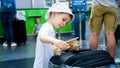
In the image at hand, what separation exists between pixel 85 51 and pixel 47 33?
22cm

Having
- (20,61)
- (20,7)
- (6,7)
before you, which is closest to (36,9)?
(20,7)

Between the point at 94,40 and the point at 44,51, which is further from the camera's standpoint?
the point at 94,40

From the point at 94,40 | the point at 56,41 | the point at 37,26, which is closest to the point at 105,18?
the point at 94,40

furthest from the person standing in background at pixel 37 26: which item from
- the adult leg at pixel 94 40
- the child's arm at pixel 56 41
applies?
the child's arm at pixel 56 41

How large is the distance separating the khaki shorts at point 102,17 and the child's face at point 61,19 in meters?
0.91

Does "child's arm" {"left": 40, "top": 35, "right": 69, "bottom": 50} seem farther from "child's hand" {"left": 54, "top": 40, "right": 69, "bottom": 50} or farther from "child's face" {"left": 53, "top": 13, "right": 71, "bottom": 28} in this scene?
"child's face" {"left": 53, "top": 13, "right": 71, "bottom": 28}

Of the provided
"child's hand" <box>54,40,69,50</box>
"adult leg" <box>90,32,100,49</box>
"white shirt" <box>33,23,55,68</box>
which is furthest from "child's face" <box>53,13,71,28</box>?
"adult leg" <box>90,32,100,49</box>

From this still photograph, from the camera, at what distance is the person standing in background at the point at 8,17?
19.4ft

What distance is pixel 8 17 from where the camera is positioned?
6.09 m

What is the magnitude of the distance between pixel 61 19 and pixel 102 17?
0.98 metres

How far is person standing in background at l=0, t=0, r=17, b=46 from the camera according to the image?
592 cm

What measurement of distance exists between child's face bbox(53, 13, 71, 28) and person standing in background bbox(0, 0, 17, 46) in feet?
14.8

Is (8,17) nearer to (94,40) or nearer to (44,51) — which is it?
(94,40)

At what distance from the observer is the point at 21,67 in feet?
12.5
